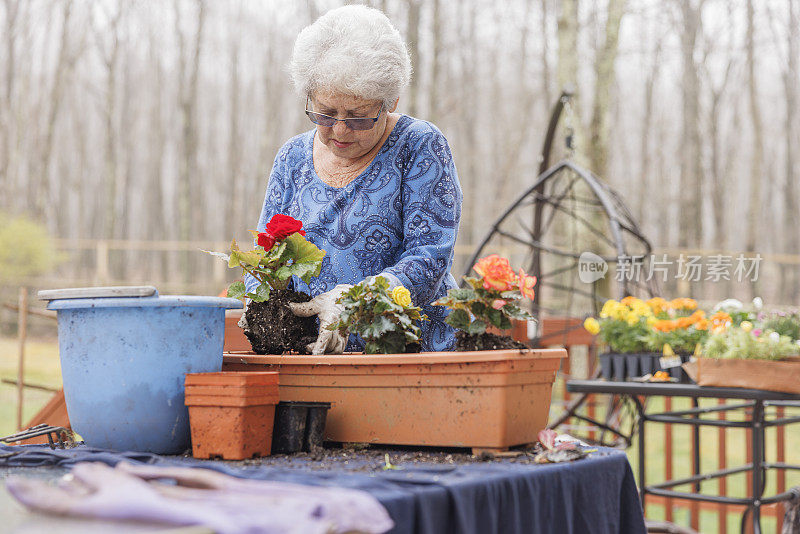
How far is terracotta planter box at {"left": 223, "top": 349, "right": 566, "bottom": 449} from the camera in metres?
1.51

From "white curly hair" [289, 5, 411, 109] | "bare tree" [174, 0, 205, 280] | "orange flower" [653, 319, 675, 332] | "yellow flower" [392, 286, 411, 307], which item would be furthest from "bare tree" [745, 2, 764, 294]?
"yellow flower" [392, 286, 411, 307]

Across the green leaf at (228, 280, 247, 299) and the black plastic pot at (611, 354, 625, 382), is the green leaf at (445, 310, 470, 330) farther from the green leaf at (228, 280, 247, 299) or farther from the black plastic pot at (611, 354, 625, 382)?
the black plastic pot at (611, 354, 625, 382)

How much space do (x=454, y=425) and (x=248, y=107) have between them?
2059 centimetres

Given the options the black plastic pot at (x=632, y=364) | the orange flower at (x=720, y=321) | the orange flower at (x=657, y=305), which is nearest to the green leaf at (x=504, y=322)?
the orange flower at (x=720, y=321)

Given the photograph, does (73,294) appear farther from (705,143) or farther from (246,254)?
(705,143)

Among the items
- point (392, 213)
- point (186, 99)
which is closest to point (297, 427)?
point (392, 213)

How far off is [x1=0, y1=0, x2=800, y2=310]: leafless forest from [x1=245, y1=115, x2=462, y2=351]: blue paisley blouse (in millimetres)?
8604

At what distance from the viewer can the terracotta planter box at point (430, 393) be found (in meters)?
1.51

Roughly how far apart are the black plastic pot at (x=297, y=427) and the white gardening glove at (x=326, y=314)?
0.60ft

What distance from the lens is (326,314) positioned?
1.73 m

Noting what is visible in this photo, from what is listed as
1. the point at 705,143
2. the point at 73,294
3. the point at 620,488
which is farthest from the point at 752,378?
the point at 705,143

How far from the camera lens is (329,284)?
204cm

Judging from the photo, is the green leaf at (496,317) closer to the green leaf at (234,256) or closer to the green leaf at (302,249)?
the green leaf at (302,249)

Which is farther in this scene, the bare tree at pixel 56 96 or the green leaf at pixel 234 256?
the bare tree at pixel 56 96
